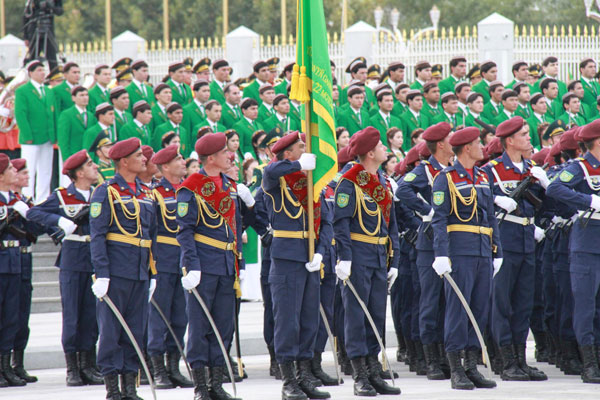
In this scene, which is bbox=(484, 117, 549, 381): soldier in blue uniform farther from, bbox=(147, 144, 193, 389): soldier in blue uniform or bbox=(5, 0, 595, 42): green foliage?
bbox=(5, 0, 595, 42): green foliage

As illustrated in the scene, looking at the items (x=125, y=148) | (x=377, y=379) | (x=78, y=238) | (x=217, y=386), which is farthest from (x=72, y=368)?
(x=377, y=379)

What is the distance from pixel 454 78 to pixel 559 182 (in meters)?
7.17

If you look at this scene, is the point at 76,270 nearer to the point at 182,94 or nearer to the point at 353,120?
the point at 353,120

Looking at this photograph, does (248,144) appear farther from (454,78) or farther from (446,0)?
(446,0)

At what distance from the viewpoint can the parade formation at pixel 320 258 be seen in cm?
852

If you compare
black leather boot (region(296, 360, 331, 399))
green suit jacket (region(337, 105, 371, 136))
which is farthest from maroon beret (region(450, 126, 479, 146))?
green suit jacket (region(337, 105, 371, 136))

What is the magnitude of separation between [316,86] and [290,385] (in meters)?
2.26

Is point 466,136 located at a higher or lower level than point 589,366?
higher

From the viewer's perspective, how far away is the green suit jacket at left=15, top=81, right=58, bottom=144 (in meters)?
14.9

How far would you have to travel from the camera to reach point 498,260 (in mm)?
9273

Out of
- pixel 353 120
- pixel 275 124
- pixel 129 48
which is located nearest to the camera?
pixel 275 124

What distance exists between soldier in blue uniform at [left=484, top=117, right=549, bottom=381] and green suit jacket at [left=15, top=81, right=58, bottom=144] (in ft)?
22.8

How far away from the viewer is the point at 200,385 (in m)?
8.37

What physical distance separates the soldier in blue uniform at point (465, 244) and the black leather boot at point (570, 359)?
3.99 ft
